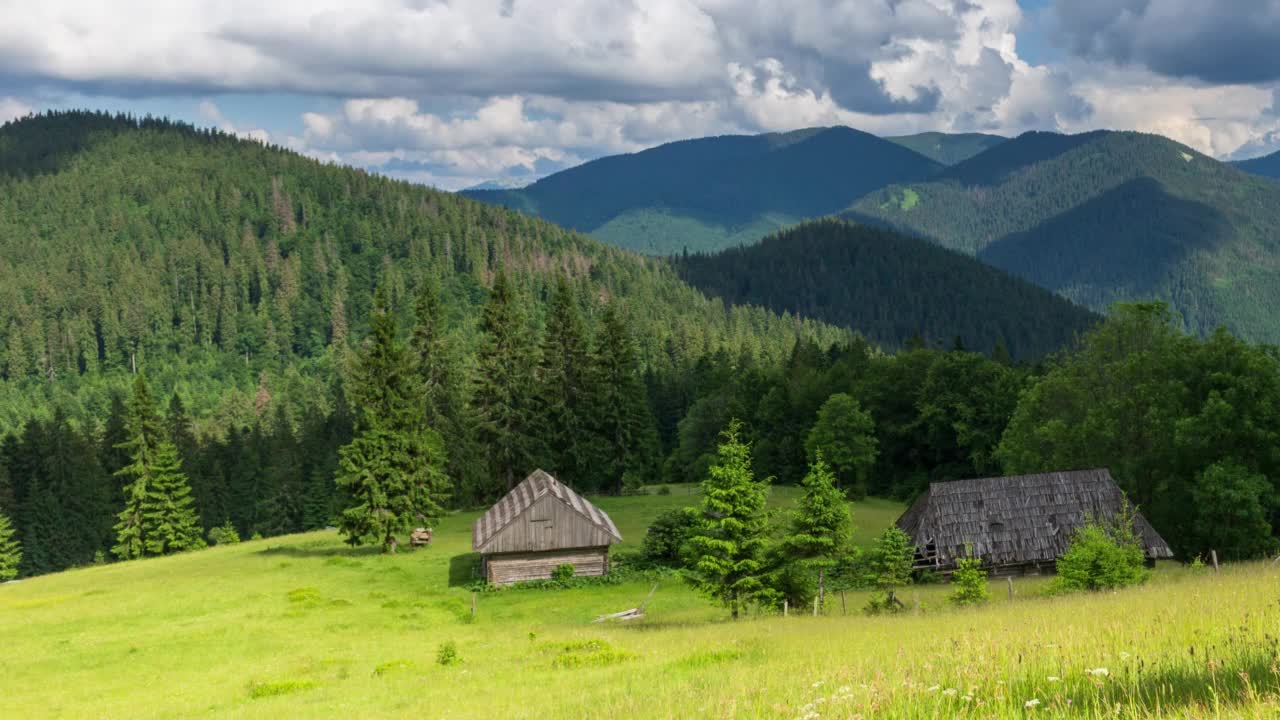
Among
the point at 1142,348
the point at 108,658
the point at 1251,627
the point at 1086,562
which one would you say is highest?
the point at 1142,348

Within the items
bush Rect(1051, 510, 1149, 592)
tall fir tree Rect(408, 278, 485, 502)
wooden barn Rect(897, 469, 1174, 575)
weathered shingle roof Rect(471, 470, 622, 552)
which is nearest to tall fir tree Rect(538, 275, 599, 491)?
tall fir tree Rect(408, 278, 485, 502)

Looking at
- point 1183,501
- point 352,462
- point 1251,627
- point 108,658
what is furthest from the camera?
Answer: point 352,462

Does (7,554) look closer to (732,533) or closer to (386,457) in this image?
(386,457)

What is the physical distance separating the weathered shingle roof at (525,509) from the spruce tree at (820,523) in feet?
65.2

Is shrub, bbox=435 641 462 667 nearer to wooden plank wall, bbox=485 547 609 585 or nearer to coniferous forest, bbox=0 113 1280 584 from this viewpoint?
coniferous forest, bbox=0 113 1280 584

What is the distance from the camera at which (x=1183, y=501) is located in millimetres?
50906

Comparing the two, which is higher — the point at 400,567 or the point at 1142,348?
the point at 1142,348

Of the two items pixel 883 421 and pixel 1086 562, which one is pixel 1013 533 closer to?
pixel 1086 562

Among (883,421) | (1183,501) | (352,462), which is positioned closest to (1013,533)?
(1183,501)

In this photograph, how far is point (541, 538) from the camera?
53.4 metres

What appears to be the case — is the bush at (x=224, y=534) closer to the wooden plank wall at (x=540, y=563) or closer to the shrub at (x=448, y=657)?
the wooden plank wall at (x=540, y=563)

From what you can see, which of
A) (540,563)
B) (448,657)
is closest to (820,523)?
(448,657)

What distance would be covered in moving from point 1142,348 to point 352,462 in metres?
48.1

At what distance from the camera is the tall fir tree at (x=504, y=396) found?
7606cm
